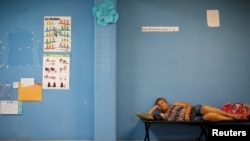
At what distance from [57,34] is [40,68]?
567 millimetres

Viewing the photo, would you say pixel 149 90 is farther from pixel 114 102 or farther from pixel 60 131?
pixel 60 131

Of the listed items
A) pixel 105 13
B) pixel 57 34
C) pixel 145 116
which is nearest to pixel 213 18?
pixel 105 13

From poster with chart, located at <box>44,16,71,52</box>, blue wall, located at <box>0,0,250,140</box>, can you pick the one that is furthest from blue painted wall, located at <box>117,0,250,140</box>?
poster with chart, located at <box>44,16,71,52</box>

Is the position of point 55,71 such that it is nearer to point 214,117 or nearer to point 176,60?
point 176,60

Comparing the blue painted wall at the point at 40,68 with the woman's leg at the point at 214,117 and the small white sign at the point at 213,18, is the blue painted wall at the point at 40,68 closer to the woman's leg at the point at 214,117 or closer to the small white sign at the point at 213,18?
the woman's leg at the point at 214,117

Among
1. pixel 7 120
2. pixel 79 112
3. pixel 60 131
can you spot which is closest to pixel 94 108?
pixel 79 112

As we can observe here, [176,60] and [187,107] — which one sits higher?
[176,60]

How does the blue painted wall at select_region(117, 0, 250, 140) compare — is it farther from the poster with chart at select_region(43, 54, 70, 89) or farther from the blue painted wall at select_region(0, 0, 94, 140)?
the poster with chart at select_region(43, 54, 70, 89)

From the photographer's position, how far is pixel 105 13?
155 inches

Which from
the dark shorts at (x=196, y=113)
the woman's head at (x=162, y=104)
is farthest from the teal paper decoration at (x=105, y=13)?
the dark shorts at (x=196, y=113)

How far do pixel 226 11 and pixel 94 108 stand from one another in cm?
250

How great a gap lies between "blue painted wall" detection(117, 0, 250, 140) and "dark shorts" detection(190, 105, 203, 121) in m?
0.28

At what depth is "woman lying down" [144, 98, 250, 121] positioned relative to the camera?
12.0 feet

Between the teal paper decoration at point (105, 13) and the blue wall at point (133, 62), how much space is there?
7.1 inches
